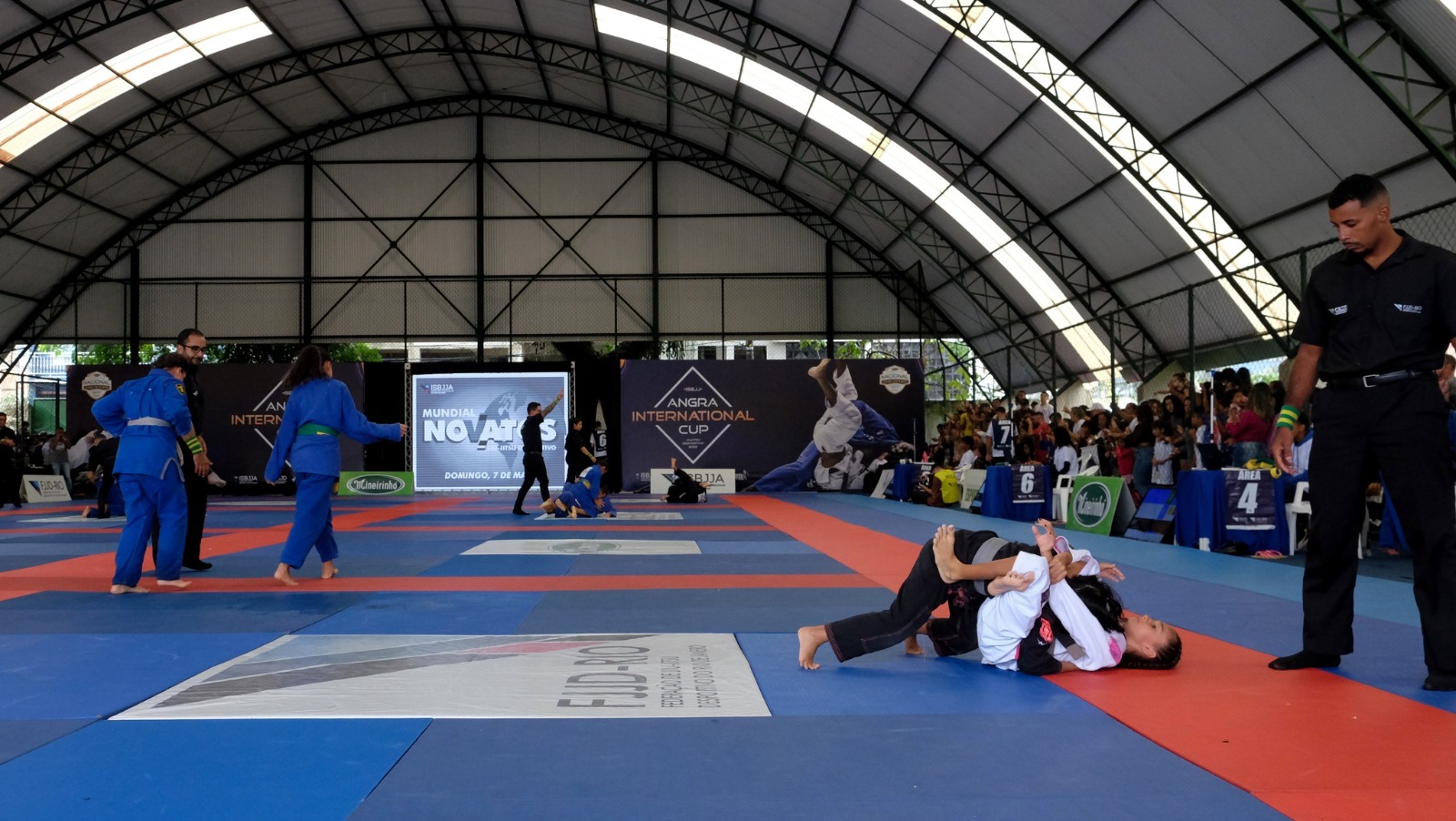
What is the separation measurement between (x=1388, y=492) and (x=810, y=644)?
89.4 inches

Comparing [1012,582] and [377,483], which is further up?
[1012,582]

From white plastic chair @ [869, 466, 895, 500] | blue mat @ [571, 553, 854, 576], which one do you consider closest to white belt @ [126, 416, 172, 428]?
blue mat @ [571, 553, 854, 576]

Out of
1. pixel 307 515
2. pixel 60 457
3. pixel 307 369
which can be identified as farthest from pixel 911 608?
pixel 60 457

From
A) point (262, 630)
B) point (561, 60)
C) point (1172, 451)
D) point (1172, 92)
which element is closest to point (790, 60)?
point (561, 60)

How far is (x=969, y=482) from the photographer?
15.5 meters

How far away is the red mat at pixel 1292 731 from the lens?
2.54m

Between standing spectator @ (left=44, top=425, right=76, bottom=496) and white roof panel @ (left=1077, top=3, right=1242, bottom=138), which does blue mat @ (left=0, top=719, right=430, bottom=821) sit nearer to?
white roof panel @ (left=1077, top=3, right=1242, bottom=138)

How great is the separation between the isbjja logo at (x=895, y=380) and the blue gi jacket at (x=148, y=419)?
17.0m

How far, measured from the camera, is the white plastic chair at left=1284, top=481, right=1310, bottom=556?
8391mm

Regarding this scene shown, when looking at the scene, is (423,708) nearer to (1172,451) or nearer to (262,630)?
(262,630)

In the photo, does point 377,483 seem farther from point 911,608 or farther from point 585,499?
point 911,608

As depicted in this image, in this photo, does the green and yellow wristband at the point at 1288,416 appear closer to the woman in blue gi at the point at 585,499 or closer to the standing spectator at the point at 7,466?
the woman in blue gi at the point at 585,499

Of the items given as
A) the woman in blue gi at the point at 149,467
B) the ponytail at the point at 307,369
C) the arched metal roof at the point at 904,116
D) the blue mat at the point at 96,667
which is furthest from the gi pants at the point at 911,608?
the arched metal roof at the point at 904,116

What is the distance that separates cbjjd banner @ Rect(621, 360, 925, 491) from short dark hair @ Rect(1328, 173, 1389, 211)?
59.4 feet
